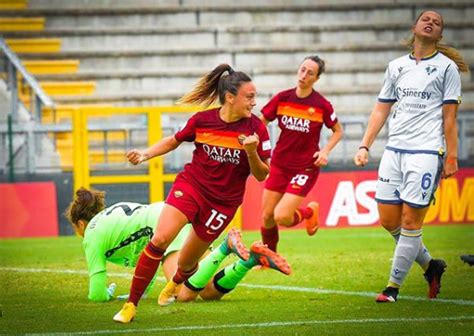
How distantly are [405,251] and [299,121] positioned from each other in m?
3.61

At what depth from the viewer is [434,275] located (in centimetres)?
984

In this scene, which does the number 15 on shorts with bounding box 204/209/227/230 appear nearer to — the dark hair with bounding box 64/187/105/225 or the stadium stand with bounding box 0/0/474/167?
the dark hair with bounding box 64/187/105/225

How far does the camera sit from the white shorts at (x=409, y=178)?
9.24 m

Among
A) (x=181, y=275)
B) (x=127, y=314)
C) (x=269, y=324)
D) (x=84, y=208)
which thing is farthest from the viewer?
(x=84, y=208)

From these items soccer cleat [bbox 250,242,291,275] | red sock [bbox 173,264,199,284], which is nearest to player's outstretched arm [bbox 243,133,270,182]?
soccer cleat [bbox 250,242,291,275]

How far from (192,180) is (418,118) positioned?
191cm

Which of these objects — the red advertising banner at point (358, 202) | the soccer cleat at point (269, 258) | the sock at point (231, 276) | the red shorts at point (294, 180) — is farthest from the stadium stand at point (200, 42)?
the soccer cleat at point (269, 258)

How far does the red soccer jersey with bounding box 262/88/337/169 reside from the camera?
12.8 meters

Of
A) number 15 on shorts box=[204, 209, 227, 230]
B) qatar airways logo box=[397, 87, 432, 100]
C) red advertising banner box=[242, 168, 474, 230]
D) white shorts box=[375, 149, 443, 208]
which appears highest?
qatar airways logo box=[397, 87, 432, 100]

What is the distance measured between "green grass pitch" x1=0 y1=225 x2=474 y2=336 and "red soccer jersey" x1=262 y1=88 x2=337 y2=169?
124cm

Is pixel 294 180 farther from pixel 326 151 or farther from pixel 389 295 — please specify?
pixel 389 295

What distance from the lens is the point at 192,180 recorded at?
893 cm

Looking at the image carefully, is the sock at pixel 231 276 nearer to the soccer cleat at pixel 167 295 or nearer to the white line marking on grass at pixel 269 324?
the soccer cleat at pixel 167 295

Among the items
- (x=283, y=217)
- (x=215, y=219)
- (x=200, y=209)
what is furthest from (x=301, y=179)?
(x=200, y=209)
